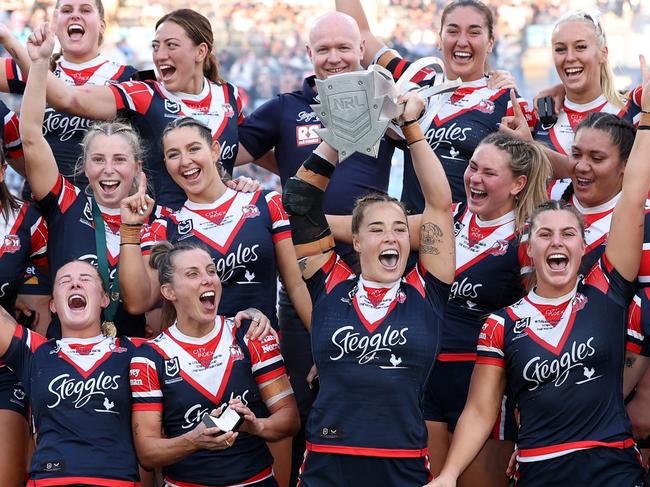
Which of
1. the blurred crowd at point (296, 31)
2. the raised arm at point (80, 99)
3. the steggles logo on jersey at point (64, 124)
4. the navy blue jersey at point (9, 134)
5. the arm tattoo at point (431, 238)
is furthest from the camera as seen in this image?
the blurred crowd at point (296, 31)

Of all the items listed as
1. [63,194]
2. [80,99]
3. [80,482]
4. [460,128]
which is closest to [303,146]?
[460,128]

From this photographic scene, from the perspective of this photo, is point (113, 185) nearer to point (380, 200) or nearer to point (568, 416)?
point (380, 200)

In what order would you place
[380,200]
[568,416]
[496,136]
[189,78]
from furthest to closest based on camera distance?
[189,78] < [496,136] < [380,200] < [568,416]

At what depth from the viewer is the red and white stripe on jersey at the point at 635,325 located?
13.5ft

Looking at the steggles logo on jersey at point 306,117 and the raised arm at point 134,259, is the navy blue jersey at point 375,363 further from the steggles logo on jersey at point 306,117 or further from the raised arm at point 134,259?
the steggles logo on jersey at point 306,117

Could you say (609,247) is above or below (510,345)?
above

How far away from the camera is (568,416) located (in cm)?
387

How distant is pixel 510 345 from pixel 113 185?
184 cm

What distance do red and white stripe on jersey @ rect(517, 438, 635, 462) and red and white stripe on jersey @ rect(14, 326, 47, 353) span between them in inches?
74.9

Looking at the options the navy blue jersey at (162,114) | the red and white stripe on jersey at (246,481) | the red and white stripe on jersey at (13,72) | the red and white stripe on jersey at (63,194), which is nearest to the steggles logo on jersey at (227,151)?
the navy blue jersey at (162,114)

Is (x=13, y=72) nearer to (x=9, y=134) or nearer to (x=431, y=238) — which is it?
(x=9, y=134)

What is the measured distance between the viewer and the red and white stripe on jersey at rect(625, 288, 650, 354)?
4.13m

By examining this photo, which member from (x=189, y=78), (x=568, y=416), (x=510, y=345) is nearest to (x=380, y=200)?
(x=510, y=345)

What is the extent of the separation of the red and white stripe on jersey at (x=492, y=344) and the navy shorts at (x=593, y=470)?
40 centimetres
